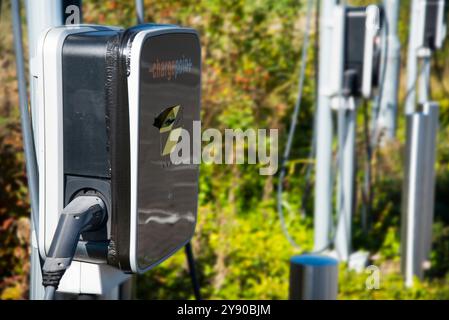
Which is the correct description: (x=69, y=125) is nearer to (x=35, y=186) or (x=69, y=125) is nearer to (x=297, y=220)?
(x=35, y=186)

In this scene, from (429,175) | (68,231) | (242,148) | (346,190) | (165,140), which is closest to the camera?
(68,231)

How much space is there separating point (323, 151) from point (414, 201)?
632 millimetres

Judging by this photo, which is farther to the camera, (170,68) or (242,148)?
(242,148)

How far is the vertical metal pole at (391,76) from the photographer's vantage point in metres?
7.11

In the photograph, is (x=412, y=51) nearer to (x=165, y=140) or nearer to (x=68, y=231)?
(x=165, y=140)

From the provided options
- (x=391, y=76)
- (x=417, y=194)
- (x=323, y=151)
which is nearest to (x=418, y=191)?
(x=417, y=194)

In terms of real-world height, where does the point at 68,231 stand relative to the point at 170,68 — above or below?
below

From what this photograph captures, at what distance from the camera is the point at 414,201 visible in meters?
5.13

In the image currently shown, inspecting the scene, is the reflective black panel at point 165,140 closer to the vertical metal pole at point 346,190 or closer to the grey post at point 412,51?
the vertical metal pole at point 346,190

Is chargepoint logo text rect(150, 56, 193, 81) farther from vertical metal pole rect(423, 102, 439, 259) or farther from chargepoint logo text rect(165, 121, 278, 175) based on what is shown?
vertical metal pole rect(423, 102, 439, 259)

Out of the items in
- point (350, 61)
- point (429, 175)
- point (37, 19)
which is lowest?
point (429, 175)

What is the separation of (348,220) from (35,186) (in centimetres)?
368

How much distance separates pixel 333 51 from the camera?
192 inches

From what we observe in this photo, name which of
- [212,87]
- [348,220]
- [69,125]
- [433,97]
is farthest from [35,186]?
[433,97]
